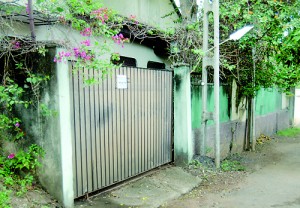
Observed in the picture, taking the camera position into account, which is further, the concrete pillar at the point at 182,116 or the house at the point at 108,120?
the concrete pillar at the point at 182,116

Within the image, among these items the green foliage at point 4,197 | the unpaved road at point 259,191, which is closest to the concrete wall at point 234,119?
the unpaved road at point 259,191

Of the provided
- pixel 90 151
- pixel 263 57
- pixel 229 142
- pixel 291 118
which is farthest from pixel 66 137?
pixel 291 118

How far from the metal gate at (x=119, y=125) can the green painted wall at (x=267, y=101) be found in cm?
611

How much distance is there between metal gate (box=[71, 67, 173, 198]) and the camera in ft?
15.2

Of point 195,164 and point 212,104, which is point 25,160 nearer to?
point 195,164

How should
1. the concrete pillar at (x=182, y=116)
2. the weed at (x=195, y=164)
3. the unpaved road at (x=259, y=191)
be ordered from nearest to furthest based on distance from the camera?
the unpaved road at (x=259, y=191), the concrete pillar at (x=182, y=116), the weed at (x=195, y=164)

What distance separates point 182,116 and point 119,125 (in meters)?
1.91

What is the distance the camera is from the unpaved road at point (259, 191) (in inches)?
207

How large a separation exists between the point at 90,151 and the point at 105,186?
753 millimetres

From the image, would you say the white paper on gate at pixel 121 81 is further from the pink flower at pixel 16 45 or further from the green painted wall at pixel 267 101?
the green painted wall at pixel 267 101

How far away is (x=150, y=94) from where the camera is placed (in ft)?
20.4

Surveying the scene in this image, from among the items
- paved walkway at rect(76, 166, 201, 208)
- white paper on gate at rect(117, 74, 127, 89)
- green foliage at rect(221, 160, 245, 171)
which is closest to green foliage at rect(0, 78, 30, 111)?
white paper on gate at rect(117, 74, 127, 89)

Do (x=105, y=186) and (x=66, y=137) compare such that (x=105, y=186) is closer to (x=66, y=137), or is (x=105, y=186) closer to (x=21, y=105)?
(x=66, y=137)

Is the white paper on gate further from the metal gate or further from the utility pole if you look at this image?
the utility pole
